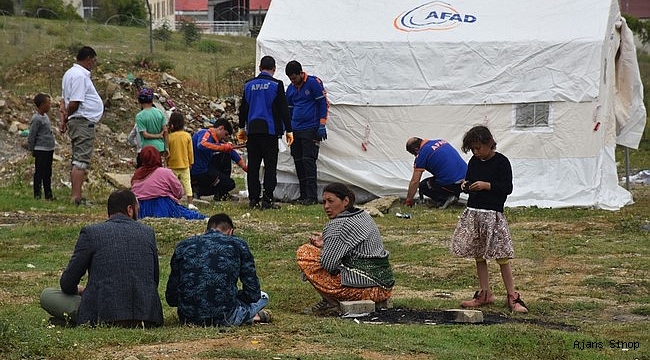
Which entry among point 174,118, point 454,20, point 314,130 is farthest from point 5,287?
point 454,20

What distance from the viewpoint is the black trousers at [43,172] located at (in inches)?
622

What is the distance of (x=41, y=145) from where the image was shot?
1578cm

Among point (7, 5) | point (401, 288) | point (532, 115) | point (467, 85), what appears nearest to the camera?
point (401, 288)

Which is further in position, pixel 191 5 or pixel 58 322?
pixel 191 5

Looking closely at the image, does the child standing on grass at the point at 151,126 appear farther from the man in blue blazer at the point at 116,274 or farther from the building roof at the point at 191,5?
the building roof at the point at 191,5

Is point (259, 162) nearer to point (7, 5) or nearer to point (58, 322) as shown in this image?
point (58, 322)

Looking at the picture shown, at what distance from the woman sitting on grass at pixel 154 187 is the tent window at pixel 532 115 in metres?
5.48

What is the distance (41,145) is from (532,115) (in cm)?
662

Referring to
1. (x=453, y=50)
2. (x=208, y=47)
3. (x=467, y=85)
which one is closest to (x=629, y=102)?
(x=467, y=85)

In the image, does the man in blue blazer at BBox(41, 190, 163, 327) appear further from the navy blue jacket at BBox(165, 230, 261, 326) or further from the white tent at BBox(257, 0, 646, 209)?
the white tent at BBox(257, 0, 646, 209)

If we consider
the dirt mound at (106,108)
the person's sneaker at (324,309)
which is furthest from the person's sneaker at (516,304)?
the dirt mound at (106,108)

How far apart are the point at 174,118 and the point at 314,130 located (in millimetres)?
1989

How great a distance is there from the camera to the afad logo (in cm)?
1723

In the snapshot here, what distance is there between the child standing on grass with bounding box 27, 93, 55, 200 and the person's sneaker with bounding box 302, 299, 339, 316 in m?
7.75
